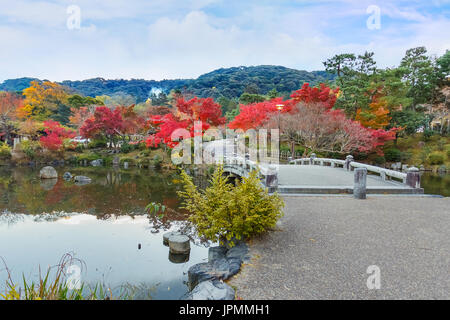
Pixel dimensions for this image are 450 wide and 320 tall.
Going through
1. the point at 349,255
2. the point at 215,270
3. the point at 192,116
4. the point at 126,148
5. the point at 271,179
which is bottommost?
the point at 215,270

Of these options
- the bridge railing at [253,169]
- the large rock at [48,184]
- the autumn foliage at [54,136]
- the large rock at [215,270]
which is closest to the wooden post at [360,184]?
the bridge railing at [253,169]

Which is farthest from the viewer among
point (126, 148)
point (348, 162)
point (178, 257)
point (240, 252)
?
point (126, 148)

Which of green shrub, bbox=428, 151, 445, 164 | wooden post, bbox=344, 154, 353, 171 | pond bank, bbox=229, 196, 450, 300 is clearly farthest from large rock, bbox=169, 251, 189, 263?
green shrub, bbox=428, 151, 445, 164

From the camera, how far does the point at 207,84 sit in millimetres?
75250

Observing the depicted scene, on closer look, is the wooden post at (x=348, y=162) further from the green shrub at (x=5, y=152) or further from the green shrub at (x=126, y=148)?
the green shrub at (x=5, y=152)

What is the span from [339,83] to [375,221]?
21814 mm

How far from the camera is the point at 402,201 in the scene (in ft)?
23.4

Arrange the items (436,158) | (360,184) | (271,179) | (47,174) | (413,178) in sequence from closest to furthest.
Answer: (360,184) → (271,179) → (413,178) → (47,174) → (436,158)

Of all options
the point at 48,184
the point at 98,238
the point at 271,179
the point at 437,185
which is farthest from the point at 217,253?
the point at 437,185

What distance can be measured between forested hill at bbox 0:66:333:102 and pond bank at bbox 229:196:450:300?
60.9m

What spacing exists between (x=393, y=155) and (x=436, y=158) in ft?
10.2

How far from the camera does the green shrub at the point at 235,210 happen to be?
13.6 ft

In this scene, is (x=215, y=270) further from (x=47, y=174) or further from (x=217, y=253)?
(x=47, y=174)

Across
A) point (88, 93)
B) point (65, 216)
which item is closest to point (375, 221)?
point (65, 216)
